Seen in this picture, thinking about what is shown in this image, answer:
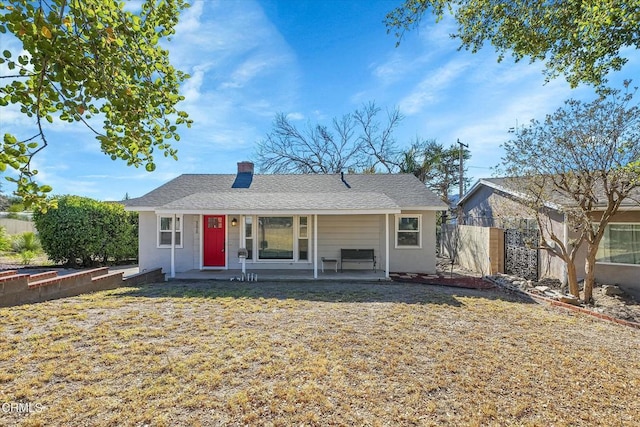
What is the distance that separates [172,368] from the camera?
385 centimetres

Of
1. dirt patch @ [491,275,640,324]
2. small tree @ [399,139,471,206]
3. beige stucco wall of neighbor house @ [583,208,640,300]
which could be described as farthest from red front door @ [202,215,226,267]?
small tree @ [399,139,471,206]

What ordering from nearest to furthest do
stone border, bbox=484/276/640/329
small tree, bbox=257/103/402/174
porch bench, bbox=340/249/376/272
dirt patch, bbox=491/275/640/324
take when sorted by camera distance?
stone border, bbox=484/276/640/329
dirt patch, bbox=491/275/640/324
porch bench, bbox=340/249/376/272
small tree, bbox=257/103/402/174

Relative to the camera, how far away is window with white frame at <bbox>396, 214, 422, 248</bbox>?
11719 mm

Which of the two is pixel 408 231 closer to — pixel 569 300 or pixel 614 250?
pixel 569 300

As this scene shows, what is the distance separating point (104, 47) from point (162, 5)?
775mm

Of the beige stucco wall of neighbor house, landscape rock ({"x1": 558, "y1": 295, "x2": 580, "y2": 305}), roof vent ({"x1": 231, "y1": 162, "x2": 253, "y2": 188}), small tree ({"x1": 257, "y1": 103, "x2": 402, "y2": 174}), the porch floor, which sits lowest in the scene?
landscape rock ({"x1": 558, "y1": 295, "x2": 580, "y2": 305})

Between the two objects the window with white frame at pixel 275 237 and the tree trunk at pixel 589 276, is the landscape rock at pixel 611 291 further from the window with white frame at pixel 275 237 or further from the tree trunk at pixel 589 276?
the window with white frame at pixel 275 237

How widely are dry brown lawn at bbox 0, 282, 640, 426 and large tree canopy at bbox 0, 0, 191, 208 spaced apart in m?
2.36

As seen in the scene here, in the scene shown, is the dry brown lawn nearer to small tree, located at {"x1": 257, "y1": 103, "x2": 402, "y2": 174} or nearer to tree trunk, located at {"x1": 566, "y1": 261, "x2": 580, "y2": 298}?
tree trunk, located at {"x1": 566, "y1": 261, "x2": 580, "y2": 298}

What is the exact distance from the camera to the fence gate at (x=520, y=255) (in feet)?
35.0

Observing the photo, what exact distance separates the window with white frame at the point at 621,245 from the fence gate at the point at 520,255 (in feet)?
5.56

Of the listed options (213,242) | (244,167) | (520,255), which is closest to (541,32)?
(520,255)

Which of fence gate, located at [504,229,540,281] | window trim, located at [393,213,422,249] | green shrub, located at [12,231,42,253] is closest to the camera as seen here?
fence gate, located at [504,229,540,281]

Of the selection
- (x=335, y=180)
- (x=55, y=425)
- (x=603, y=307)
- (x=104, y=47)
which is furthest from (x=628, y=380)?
(x=335, y=180)
